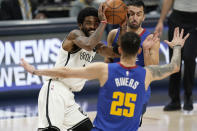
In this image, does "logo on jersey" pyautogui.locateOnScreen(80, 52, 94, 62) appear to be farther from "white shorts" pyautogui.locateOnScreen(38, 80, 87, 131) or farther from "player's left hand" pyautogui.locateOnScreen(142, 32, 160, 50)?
"player's left hand" pyautogui.locateOnScreen(142, 32, 160, 50)

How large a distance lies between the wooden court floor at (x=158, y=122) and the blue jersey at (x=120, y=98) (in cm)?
277

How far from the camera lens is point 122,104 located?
4168 mm

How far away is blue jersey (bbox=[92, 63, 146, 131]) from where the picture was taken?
4152 millimetres

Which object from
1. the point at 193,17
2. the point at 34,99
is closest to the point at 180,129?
the point at 193,17

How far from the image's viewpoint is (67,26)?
9.12 meters

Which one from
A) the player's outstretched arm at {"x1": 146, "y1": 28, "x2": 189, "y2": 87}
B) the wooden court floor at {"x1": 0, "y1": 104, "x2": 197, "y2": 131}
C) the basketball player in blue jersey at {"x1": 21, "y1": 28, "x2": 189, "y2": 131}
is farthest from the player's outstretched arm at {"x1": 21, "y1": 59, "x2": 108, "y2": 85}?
the wooden court floor at {"x1": 0, "y1": 104, "x2": 197, "y2": 131}

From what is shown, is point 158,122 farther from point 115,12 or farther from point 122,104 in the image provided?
point 122,104

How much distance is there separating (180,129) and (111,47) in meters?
2.12

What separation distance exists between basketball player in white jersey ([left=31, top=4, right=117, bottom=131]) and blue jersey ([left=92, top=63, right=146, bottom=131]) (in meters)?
0.87

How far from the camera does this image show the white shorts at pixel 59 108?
16.6ft

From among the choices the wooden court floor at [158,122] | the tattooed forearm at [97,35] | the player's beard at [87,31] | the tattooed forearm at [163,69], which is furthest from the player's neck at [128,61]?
the wooden court floor at [158,122]

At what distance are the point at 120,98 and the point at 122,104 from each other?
0.17 feet

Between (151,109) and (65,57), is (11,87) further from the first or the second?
(65,57)

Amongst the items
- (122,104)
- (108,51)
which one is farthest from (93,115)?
(122,104)
